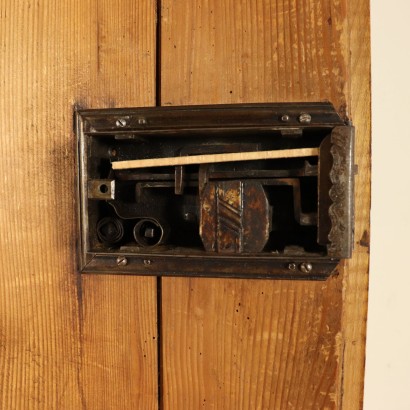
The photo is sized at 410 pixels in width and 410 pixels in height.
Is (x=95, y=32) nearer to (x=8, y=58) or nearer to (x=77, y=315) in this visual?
(x=8, y=58)

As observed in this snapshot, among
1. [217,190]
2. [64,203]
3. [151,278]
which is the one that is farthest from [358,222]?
[64,203]

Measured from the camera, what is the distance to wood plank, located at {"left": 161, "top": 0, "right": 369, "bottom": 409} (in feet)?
Answer: 1.96

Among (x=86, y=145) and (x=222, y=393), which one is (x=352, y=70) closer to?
(x=86, y=145)

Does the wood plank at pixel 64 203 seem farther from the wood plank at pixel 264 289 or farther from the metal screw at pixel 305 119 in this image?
the metal screw at pixel 305 119

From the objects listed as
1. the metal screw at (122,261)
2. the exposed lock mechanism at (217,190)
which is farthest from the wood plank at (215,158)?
the metal screw at (122,261)

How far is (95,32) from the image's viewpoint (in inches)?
25.4

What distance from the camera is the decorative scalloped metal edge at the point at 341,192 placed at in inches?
21.6

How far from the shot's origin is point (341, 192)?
21.6 inches

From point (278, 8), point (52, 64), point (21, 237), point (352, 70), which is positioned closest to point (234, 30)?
point (278, 8)

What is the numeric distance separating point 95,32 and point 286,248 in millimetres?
443

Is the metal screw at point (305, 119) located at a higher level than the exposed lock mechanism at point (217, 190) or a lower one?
higher

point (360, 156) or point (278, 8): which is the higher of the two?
point (278, 8)

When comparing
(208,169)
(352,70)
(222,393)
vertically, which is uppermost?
(352,70)

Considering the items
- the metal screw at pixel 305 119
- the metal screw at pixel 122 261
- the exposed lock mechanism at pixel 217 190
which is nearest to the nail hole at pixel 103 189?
the exposed lock mechanism at pixel 217 190
